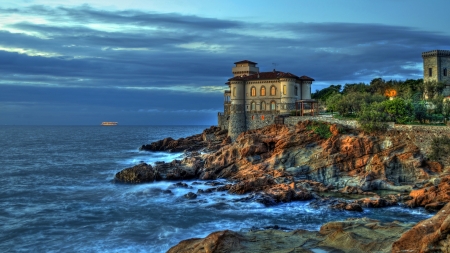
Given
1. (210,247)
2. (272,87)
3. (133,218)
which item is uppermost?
(272,87)

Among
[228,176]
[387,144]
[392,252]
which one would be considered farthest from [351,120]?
[392,252]

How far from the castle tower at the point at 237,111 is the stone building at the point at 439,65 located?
113 feet

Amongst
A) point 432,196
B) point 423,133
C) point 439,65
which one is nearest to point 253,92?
point 423,133

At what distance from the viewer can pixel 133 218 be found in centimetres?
3172

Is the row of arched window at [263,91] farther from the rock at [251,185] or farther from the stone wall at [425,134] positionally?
the rock at [251,185]

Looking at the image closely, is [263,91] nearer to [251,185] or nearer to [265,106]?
[265,106]

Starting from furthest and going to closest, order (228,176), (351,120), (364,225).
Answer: (351,120) < (228,176) < (364,225)

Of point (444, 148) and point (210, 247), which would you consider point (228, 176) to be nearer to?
point (444, 148)

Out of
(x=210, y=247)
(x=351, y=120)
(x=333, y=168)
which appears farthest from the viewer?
(x=351, y=120)

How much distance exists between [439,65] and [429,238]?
228ft

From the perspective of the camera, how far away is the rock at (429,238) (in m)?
13.8

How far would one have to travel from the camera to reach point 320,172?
4419cm

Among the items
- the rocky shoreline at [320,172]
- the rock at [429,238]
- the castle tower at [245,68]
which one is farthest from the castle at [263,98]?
the rock at [429,238]

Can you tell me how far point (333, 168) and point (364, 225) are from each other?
24.4 meters
